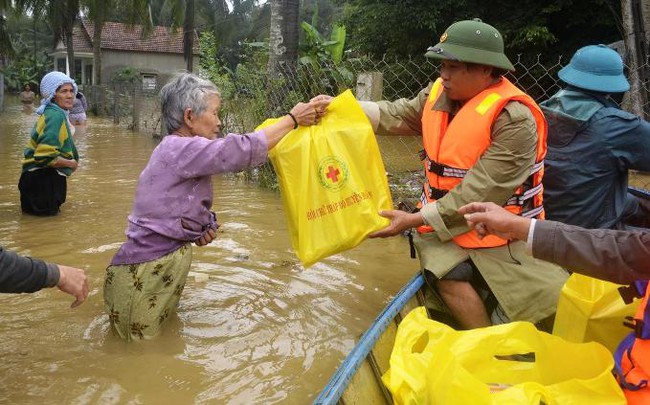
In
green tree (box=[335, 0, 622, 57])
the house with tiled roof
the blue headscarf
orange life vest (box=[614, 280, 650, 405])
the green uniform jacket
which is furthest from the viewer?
the house with tiled roof

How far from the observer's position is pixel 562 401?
1.91m

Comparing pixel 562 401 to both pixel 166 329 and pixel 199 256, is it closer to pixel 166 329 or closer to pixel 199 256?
pixel 166 329

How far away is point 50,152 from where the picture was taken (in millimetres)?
6332

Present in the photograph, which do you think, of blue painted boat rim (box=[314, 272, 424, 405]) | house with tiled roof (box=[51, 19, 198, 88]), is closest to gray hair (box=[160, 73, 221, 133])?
blue painted boat rim (box=[314, 272, 424, 405])

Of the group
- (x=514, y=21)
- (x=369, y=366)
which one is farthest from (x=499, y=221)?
(x=514, y=21)

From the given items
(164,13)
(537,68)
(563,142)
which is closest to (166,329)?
(563,142)

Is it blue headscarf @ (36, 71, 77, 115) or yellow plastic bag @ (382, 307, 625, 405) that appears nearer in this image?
yellow plastic bag @ (382, 307, 625, 405)

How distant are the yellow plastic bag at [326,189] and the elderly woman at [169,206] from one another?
13cm

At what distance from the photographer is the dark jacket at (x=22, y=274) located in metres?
2.33

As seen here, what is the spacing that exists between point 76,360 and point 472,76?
2.61m

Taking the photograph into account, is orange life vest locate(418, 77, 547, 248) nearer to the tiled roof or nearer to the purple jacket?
the purple jacket

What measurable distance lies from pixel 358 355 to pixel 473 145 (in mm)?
1344

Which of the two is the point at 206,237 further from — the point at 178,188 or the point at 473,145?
the point at 473,145

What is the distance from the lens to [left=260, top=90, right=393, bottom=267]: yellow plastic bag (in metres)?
3.21
